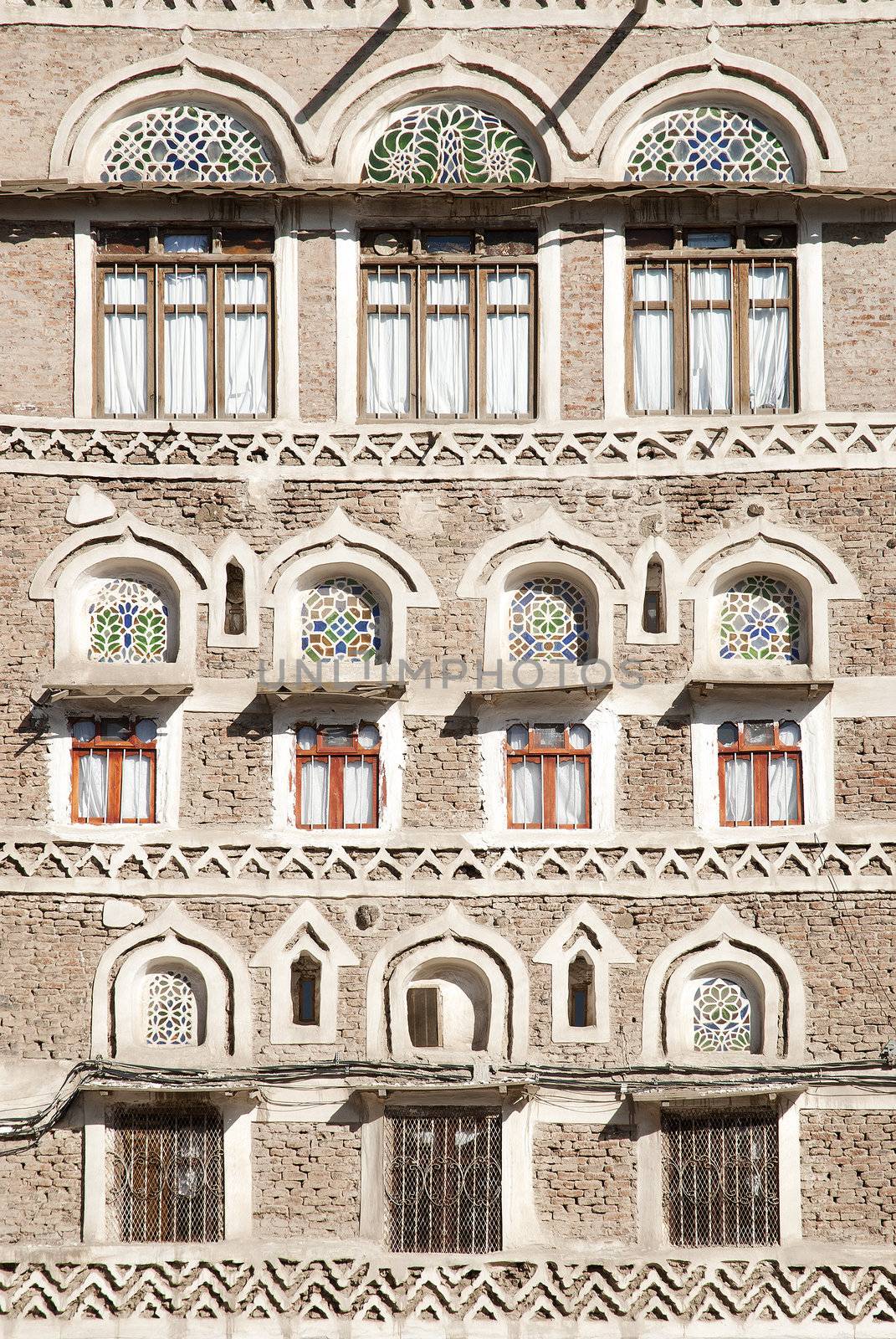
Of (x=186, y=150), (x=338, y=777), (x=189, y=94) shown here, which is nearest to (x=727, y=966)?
(x=338, y=777)

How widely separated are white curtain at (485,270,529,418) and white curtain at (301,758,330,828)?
3.99 meters

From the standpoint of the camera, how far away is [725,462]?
20781 millimetres

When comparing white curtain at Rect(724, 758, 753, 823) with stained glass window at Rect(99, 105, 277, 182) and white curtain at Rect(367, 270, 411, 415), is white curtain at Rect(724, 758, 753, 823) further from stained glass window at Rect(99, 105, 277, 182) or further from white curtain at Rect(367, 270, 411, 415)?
stained glass window at Rect(99, 105, 277, 182)

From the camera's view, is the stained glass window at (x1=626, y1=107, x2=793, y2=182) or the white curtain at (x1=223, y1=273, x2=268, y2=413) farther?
the stained glass window at (x1=626, y1=107, x2=793, y2=182)

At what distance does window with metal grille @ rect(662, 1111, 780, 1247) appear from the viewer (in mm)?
19766

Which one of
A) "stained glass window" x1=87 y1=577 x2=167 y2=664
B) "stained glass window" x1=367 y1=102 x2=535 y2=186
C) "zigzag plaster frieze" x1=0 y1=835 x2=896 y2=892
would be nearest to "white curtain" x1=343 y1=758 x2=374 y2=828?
"zigzag plaster frieze" x1=0 y1=835 x2=896 y2=892

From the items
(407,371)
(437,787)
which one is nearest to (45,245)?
(407,371)

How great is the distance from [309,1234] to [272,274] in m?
9.36

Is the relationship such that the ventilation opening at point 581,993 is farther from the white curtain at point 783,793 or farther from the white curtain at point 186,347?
the white curtain at point 186,347

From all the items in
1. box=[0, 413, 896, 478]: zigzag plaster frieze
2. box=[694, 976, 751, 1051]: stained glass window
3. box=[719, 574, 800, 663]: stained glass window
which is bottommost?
box=[694, 976, 751, 1051]: stained glass window

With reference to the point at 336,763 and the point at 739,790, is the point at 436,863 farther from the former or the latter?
the point at 739,790

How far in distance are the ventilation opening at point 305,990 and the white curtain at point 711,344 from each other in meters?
6.66

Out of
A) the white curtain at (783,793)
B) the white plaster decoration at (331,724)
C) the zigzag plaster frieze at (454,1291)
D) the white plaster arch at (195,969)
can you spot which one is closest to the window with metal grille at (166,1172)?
the zigzag plaster frieze at (454,1291)

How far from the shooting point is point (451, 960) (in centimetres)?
2019
